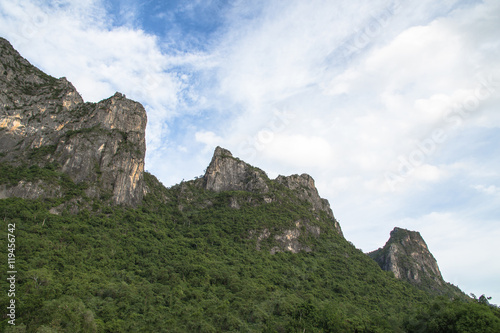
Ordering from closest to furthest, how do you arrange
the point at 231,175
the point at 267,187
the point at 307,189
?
the point at 267,187 < the point at 231,175 < the point at 307,189

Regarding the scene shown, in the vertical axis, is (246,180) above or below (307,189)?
below

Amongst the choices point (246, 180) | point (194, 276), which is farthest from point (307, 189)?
point (194, 276)

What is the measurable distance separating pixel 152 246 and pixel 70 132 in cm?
3871

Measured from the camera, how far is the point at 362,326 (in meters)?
43.3

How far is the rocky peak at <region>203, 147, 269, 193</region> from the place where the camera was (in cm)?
11625

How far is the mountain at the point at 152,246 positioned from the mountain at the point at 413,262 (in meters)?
1.29

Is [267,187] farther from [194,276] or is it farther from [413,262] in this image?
[413,262]

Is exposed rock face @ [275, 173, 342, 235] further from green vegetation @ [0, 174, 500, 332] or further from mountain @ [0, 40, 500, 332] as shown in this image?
green vegetation @ [0, 174, 500, 332]

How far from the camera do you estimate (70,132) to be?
8556 cm

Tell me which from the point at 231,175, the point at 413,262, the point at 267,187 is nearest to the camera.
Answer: the point at 267,187

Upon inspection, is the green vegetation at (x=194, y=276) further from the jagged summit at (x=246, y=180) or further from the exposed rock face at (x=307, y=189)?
the exposed rock face at (x=307, y=189)

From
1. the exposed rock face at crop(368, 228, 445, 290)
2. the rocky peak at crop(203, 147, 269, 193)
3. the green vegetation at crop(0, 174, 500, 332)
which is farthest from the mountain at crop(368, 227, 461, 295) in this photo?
the rocky peak at crop(203, 147, 269, 193)

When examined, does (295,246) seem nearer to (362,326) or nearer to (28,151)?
(362,326)

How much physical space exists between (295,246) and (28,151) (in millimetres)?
74052
